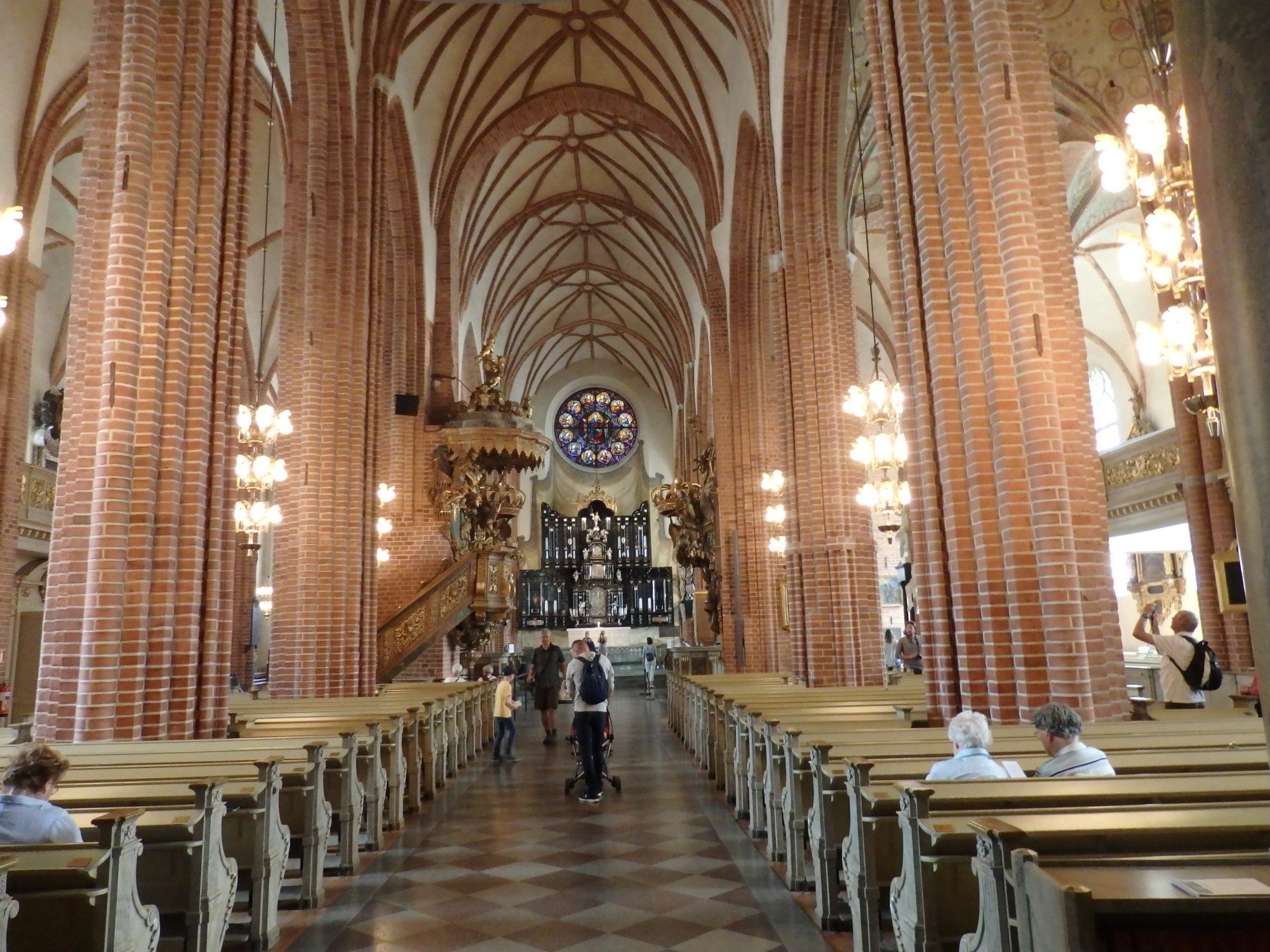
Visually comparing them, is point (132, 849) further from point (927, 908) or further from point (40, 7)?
point (40, 7)

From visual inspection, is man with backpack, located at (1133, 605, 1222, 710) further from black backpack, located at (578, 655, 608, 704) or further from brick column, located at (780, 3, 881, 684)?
brick column, located at (780, 3, 881, 684)

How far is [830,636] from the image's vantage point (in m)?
11.9

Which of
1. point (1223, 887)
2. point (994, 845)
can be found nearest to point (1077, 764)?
point (994, 845)

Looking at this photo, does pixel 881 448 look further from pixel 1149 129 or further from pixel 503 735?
pixel 503 735

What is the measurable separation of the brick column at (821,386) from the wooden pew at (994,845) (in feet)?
27.9

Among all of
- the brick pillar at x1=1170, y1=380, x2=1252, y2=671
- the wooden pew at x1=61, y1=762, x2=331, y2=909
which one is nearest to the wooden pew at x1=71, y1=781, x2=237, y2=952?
the wooden pew at x1=61, y1=762, x2=331, y2=909

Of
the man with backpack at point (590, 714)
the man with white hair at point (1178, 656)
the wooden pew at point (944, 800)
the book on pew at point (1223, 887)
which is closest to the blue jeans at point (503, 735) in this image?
the man with backpack at point (590, 714)

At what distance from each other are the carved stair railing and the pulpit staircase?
0.03 ft

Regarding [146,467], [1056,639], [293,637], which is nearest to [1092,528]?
[1056,639]

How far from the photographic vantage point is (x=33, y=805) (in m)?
3.20

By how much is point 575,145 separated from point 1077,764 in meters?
21.4

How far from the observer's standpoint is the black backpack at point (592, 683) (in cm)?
843

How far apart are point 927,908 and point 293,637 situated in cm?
926

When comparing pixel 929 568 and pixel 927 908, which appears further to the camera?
pixel 929 568
